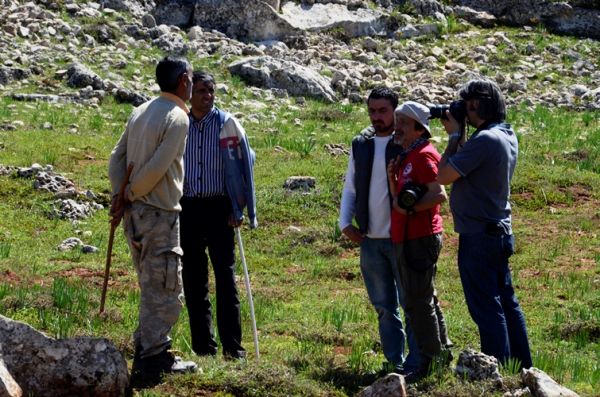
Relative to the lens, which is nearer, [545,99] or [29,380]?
[29,380]

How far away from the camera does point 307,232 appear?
1331 centimetres

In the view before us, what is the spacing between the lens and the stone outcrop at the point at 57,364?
253 inches

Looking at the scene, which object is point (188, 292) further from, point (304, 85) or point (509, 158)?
point (304, 85)

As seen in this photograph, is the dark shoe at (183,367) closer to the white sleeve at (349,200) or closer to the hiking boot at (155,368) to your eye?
the hiking boot at (155,368)

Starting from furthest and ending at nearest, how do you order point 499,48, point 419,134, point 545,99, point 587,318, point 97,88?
point 499,48
point 545,99
point 97,88
point 587,318
point 419,134

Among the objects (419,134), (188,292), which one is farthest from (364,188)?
(188,292)

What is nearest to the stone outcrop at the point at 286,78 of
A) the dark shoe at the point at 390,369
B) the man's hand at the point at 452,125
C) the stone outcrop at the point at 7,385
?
the dark shoe at the point at 390,369

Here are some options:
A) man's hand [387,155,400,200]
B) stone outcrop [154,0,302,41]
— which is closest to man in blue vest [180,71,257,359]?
man's hand [387,155,400,200]

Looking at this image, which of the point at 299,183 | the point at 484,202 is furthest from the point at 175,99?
the point at 299,183

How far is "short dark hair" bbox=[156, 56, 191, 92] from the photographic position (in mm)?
7125

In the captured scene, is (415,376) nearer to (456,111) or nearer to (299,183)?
(456,111)

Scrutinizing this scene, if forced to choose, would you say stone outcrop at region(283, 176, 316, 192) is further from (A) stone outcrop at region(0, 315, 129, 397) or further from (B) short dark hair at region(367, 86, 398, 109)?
(A) stone outcrop at region(0, 315, 129, 397)

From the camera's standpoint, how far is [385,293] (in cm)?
774

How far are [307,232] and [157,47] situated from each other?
35.4ft
